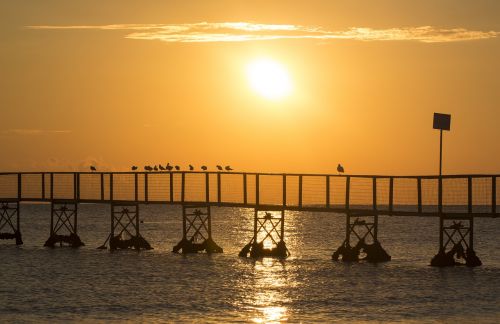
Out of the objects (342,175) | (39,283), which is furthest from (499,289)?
(39,283)

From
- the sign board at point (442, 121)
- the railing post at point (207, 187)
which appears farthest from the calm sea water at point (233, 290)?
the sign board at point (442, 121)

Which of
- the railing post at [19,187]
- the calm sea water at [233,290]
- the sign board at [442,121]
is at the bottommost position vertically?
the calm sea water at [233,290]

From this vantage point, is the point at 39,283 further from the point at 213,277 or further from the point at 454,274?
the point at 454,274

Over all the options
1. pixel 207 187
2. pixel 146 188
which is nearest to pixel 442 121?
pixel 207 187

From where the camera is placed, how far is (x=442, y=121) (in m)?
46.6

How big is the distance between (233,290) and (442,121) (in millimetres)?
11864

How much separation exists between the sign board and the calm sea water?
7094 mm

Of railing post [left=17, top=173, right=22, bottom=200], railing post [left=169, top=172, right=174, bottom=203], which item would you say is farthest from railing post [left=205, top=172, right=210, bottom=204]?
railing post [left=17, top=173, right=22, bottom=200]

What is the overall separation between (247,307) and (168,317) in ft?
13.8

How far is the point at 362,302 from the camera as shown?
4262 cm

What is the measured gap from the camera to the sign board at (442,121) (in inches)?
1833

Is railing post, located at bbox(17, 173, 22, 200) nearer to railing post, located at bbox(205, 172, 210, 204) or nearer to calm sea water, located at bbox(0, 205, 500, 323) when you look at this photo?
calm sea water, located at bbox(0, 205, 500, 323)

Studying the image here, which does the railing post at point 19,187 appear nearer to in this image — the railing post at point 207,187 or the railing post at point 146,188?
the railing post at point 146,188

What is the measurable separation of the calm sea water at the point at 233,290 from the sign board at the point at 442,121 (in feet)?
23.3
